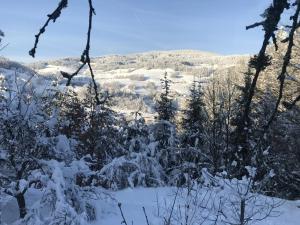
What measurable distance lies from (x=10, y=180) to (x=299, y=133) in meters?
12.5

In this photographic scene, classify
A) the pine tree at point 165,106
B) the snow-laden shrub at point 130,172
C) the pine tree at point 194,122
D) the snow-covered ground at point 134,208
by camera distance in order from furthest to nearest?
the pine tree at point 165,106
the pine tree at point 194,122
the snow-laden shrub at point 130,172
the snow-covered ground at point 134,208

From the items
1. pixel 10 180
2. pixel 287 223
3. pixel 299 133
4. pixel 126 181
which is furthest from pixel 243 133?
pixel 299 133

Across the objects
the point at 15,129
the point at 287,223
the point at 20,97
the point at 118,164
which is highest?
the point at 20,97

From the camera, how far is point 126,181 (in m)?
15.4

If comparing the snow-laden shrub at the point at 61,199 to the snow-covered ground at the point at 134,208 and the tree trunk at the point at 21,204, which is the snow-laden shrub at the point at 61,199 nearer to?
the snow-covered ground at the point at 134,208

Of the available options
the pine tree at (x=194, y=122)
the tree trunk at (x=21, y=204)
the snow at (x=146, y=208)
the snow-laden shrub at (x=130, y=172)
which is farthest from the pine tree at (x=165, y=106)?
the tree trunk at (x=21, y=204)

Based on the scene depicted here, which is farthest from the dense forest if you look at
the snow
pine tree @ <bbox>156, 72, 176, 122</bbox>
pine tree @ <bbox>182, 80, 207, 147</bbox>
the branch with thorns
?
pine tree @ <bbox>156, 72, 176, 122</bbox>

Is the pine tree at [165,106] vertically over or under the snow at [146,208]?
over

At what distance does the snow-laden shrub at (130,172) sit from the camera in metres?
14.4

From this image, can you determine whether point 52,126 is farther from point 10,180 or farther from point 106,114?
point 106,114

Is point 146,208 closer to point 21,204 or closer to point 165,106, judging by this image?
point 21,204

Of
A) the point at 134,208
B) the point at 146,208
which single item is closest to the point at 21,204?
the point at 134,208

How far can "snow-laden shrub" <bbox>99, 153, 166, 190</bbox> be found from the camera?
1441 cm

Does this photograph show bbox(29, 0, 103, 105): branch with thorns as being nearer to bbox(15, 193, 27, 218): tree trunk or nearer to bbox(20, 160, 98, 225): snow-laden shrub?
bbox(20, 160, 98, 225): snow-laden shrub
